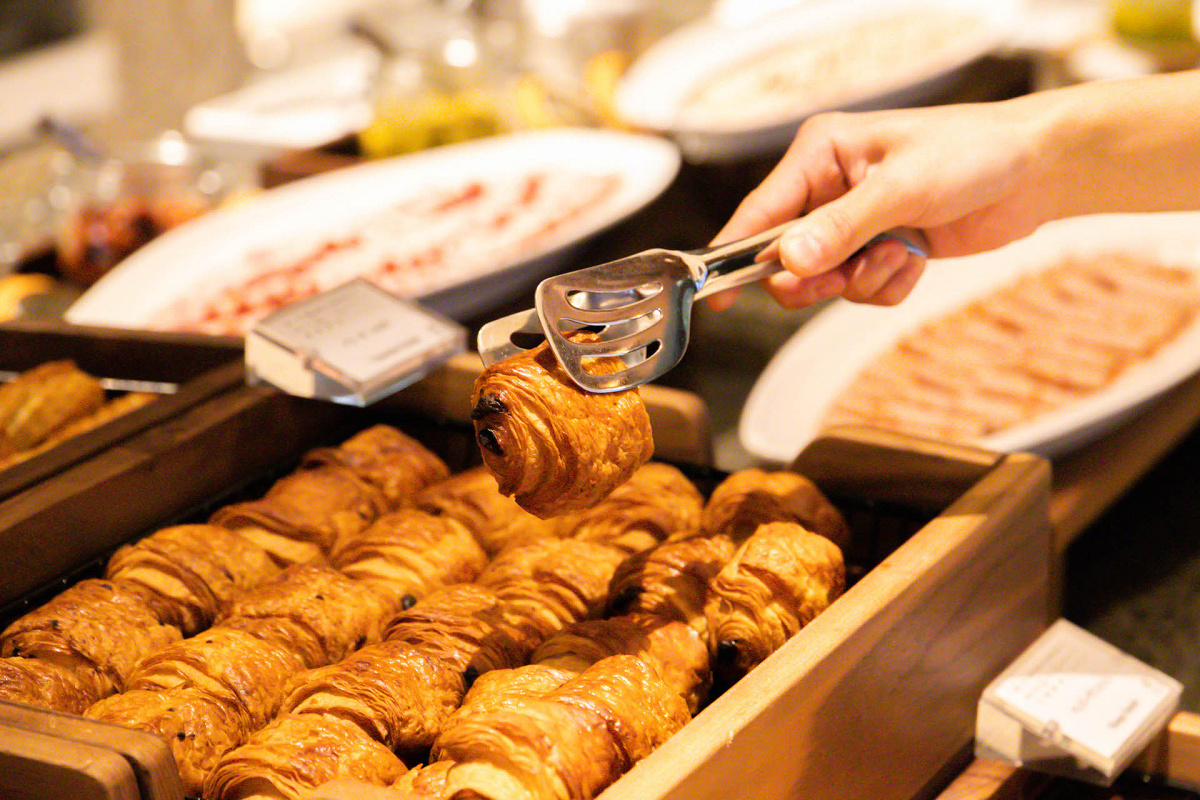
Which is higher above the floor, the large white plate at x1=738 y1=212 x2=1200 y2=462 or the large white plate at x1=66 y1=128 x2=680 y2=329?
the large white plate at x1=66 y1=128 x2=680 y2=329

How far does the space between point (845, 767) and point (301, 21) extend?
624 cm

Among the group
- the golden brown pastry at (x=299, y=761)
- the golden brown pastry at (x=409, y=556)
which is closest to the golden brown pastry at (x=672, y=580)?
the golden brown pastry at (x=409, y=556)

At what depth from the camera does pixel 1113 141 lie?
178 centimetres

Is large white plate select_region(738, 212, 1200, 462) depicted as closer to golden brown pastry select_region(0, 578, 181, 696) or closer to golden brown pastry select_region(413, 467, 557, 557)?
golden brown pastry select_region(413, 467, 557, 557)

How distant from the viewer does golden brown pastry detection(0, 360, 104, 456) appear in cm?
204

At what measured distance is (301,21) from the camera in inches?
266

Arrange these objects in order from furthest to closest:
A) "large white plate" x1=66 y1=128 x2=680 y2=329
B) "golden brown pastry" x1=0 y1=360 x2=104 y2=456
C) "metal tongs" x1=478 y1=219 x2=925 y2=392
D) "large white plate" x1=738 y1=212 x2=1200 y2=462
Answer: "large white plate" x1=66 y1=128 x2=680 y2=329
"large white plate" x1=738 y1=212 x2=1200 y2=462
"golden brown pastry" x1=0 y1=360 x2=104 y2=456
"metal tongs" x1=478 y1=219 x2=925 y2=392

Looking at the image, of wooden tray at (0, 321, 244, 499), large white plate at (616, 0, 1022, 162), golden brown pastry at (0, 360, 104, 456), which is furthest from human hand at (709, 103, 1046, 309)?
large white plate at (616, 0, 1022, 162)

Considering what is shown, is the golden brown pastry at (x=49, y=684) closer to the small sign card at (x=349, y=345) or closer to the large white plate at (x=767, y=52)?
the small sign card at (x=349, y=345)

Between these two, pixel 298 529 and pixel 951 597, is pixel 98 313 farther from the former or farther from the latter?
pixel 951 597

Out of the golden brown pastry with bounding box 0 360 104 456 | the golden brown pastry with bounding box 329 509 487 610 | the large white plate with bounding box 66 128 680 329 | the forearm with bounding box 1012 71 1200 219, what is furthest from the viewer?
the large white plate with bounding box 66 128 680 329

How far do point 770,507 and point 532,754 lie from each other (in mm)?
579

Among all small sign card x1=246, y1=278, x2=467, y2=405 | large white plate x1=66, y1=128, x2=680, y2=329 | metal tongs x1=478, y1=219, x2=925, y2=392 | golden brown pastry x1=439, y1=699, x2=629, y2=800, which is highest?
metal tongs x1=478, y1=219, x2=925, y2=392

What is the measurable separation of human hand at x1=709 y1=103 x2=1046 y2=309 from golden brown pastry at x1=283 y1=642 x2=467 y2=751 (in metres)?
0.64
